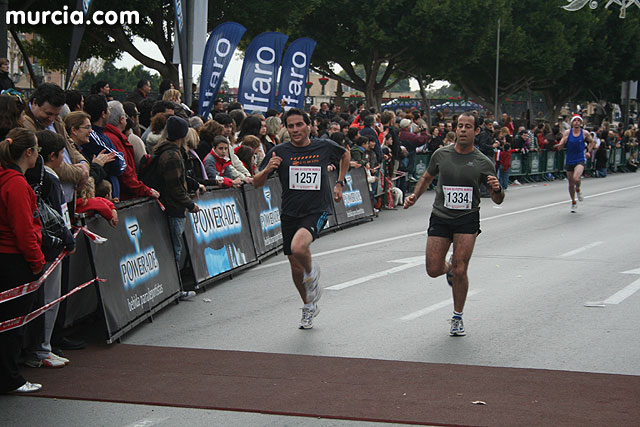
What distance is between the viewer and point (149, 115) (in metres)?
12.3

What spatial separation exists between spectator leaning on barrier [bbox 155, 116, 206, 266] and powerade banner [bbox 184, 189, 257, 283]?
1.20ft

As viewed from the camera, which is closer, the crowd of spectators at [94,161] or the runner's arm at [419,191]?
the crowd of spectators at [94,161]

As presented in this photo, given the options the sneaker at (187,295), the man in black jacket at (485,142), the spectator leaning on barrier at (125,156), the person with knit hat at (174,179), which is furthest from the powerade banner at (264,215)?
the man in black jacket at (485,142)

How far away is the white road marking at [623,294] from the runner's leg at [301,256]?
136 inches

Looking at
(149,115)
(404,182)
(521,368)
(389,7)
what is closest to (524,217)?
(404,182)

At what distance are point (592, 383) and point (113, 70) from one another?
70.3m

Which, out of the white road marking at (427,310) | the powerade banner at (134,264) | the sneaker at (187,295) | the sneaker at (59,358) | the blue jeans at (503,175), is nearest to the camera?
the sneaker at (59,358)

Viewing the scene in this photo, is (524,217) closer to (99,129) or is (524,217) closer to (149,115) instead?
(149,115)

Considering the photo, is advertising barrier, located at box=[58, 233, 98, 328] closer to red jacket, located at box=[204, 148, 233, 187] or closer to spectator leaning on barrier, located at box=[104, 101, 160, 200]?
spectator leaning on barrier, located at box=[104, 101, 160, 200]

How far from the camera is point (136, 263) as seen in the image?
8.71m

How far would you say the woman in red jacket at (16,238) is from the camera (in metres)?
6.34

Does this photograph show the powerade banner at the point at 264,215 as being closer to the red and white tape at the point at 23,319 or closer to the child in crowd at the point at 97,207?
the child in crowd at the point at 97,207

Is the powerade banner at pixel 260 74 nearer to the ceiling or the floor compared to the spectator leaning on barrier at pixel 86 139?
nearer to the ceiling

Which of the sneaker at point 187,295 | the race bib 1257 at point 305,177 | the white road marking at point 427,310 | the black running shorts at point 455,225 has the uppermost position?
the race bib 1257 at point 305,177
